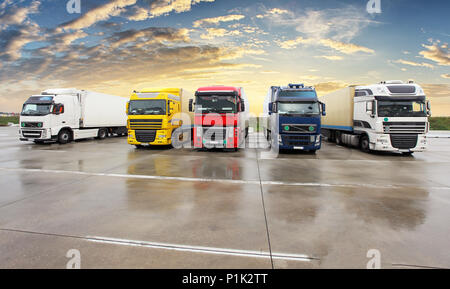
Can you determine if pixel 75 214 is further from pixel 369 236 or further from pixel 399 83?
pixel 399 83

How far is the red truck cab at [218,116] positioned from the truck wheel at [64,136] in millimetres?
10083

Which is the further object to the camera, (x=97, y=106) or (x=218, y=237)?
(x=97, y=106)

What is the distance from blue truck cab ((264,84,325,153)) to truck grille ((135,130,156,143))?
686 cm

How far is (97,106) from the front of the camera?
63.9 ft

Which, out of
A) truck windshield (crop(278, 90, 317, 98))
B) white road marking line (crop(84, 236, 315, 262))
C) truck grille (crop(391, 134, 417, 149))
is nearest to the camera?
white road marking line (crop(84, 236, 315, 262))

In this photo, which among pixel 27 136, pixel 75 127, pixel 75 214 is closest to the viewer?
pixel 75 214

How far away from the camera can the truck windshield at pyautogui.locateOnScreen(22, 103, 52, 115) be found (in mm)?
15383

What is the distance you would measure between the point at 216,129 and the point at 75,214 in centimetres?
878

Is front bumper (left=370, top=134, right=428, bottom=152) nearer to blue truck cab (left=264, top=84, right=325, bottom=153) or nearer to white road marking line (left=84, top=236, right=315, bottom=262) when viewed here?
blue truck cab (left=264, top=84, right=325, bottom=153)

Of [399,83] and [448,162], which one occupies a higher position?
[399,83]

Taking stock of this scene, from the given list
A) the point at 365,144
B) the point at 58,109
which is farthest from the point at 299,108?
the point at 58,109

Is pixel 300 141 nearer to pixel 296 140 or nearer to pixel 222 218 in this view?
pixel 296 140

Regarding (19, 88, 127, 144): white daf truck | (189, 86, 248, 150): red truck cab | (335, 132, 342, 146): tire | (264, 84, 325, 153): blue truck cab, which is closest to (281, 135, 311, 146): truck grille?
(264, 84, 325, 153): blue truck cab
